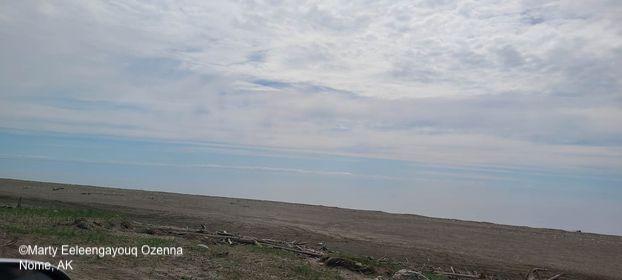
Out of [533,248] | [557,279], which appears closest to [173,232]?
[557,279]

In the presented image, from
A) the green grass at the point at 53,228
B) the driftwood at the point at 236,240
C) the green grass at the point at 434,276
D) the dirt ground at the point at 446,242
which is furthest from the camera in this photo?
the dirt ground at the point at 446,242

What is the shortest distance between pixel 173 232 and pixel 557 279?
1413cm

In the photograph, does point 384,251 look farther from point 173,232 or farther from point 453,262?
point 173,232

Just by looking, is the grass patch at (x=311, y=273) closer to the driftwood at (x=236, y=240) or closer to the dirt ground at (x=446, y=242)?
the driftwood at (x=236, y=240)

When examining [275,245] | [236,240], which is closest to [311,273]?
[275,245]

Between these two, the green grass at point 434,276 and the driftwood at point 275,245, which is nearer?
the green grass at point 434,276

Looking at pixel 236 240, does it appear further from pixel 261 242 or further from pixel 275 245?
pixel 275 245

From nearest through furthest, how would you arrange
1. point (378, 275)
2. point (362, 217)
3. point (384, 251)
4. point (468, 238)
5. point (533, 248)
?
1. point (378, 275)
2. point (384, 251)
3. point (533, 248)
4. point (468, 238)
5. point (362, 217)

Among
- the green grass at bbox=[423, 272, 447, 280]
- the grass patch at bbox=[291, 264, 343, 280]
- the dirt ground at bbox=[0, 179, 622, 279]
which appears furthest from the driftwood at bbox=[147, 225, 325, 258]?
the green grass at bbox=[423, 272, 447, 280]

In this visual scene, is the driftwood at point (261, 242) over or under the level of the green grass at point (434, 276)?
over

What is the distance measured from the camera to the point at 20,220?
17250mm

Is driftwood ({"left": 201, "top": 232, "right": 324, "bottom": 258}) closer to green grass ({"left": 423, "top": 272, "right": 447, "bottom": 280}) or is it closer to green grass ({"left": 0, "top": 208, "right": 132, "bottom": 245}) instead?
green grass ({"left": 423, "top": 272, "right": 447, "bottom": 280})

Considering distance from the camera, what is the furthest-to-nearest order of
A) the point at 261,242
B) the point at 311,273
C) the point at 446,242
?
the point at 446,242
the point at 261,242
the point at 311,273

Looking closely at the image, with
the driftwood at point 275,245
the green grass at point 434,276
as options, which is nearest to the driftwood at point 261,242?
the driftwood at point 275,245
